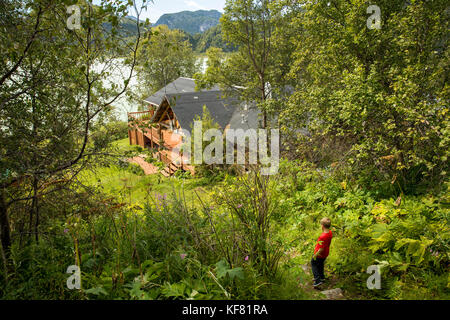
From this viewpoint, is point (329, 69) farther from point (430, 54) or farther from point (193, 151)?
point (193, 151)

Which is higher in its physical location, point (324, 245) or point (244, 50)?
point (244, 50)

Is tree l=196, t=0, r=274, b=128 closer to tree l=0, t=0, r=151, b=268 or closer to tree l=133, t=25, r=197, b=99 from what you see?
tree l=133, t=25, r=197, b=99

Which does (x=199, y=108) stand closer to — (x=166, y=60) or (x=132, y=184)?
(x=132, y=184)

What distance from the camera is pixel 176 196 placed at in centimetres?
453

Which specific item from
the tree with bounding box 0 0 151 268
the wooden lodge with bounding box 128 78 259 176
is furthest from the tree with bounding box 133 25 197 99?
the wooden lodge with bounding box 128 78 259 176

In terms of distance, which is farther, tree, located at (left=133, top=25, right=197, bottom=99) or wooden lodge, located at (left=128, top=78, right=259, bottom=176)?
wooden lodge, located at (left=128, top=78, right=259, bottom=176)

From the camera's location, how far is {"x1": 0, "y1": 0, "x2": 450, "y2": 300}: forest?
3357mm

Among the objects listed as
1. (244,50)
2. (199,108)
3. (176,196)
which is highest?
(244,50)

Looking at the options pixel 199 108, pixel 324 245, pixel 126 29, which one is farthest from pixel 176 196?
pixel 199 108

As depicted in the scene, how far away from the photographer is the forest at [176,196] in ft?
11.0

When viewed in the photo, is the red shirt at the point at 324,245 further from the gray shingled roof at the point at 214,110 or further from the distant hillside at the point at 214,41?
the gray shingled roof at the point at 214,110

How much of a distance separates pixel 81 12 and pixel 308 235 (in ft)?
17.7

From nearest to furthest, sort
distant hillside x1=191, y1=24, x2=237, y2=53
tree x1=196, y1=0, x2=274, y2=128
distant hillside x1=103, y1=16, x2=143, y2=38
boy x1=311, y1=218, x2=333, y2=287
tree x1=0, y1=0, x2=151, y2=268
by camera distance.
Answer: tree x1=0, y1=0, x2=151, y2=268 < distant hillside x1=103, y1=16, x2=143, y2=38 < boy x1=311, y1=218, x2=333, y2=287 < tree x1=196, y1=0, x2=274, y2=128 < distant hillside x1=191, y1=24, x2=237, y2=53
